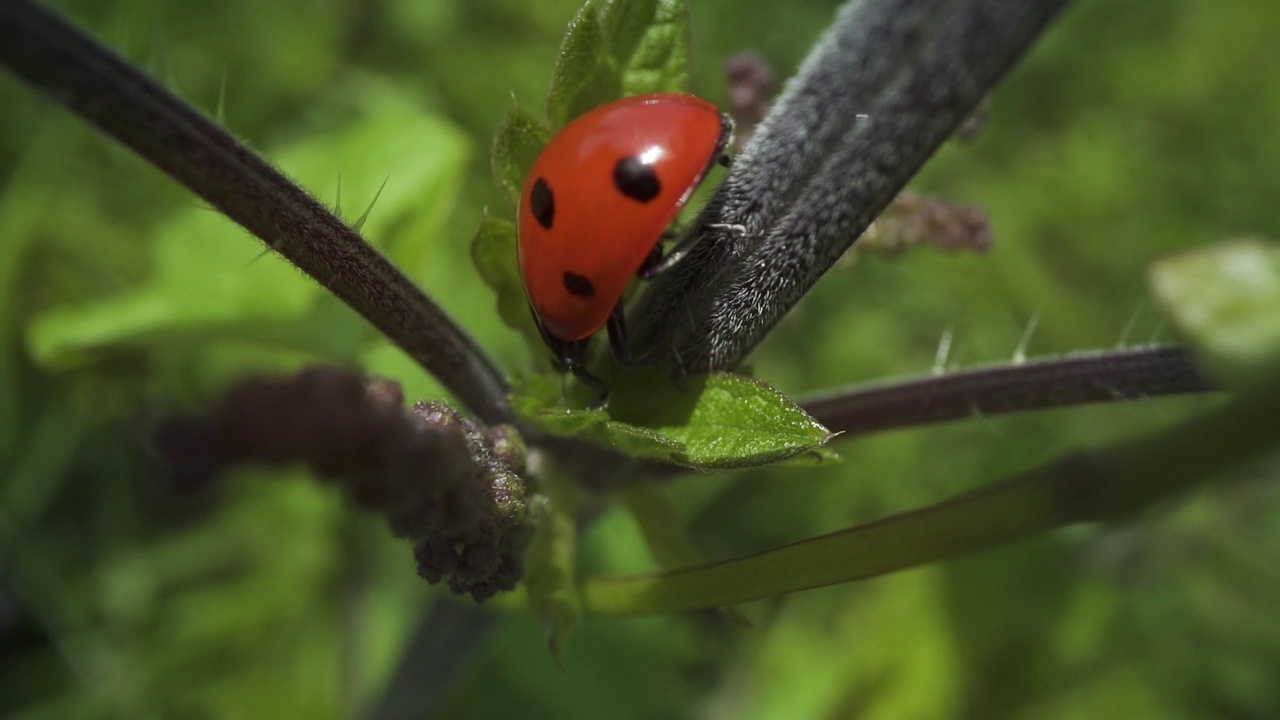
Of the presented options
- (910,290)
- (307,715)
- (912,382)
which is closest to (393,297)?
(912,382)

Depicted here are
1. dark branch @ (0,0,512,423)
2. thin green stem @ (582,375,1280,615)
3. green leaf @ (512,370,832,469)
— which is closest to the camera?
thin green stem @ (582,375,1280,615)

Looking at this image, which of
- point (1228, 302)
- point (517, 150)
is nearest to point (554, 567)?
point (517, 150)

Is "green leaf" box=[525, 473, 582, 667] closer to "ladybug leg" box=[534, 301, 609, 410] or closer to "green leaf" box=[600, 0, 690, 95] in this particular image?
"ladybug leg" box=[534, 301, 609, 410]

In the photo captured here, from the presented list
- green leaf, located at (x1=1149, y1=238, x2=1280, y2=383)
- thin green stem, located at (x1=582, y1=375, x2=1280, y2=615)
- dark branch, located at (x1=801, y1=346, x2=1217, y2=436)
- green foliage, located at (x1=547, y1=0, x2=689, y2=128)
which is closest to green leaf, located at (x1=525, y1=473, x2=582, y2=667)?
thin green stem, located at (x1=582, y1=375, x2=1280, y2=615)

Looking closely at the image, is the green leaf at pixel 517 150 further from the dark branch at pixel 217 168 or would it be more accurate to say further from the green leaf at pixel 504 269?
the dark branch at pixel 217 168

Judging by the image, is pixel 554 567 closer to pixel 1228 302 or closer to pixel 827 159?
pixel 827 159

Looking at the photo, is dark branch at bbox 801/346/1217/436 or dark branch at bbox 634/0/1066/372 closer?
dark branch at bbox 634/0/1066/372

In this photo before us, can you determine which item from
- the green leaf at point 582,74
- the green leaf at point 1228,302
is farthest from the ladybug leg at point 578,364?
the green leaf at point 1228,302
